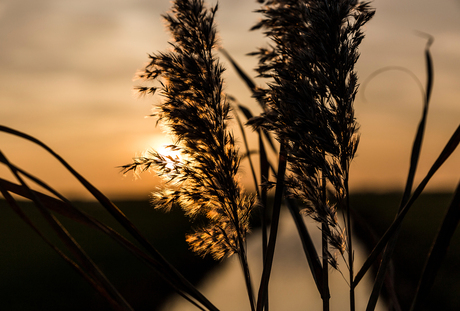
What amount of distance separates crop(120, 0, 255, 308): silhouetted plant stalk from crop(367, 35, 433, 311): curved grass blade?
1.38 ft

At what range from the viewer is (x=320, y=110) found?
116 centimetres

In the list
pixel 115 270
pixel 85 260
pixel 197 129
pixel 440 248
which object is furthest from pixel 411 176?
pixel 115 270

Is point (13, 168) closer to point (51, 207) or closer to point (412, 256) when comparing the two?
point (51, 207)

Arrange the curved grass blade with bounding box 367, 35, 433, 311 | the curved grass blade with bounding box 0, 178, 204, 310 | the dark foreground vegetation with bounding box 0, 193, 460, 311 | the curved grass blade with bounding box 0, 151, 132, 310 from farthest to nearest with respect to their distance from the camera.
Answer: the dark foreground vegetation with bounding box 0, 193, 460, 311 < the curved grass blade with bounding box 367, 35, 433, 311 < the curved grass blade with bounding box 0, 178, 204, 310 < the curved grass blade with bounding box 0, 151, 132, 310

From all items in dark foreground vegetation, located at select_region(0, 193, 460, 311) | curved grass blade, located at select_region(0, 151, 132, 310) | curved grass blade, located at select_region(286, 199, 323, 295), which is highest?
curved grass blade, located at select_region(0, 151, 132, 310)

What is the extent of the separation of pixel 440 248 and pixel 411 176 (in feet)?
1.09

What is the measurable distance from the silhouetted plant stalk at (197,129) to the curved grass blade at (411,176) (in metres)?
0.42

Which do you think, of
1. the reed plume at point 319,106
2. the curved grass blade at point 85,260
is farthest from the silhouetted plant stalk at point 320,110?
the curved grass blade at point 85,260

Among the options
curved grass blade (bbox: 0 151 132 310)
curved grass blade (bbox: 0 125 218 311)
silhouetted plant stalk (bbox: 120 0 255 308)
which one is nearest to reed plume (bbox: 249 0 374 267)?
A: silhouetted plant stalk (bbox: 120 0 255 308)

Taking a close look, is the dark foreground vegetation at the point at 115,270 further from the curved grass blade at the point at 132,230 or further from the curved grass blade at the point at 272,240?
the curved grass blade at the point at 132,230

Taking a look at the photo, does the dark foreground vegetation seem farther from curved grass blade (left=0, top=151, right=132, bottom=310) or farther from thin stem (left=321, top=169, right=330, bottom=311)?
curved grass blade (left=0, top=151, right=132, bottom=310)

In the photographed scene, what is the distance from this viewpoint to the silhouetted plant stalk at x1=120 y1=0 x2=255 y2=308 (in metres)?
1.22

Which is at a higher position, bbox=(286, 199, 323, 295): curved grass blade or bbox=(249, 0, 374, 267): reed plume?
bbox=(249, 0, 374, 267): reed plume

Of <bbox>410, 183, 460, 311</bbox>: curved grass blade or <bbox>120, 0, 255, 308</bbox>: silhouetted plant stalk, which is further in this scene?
<bbox>120, 0, 255, 308</bbox>: silhouetted plant stalk
